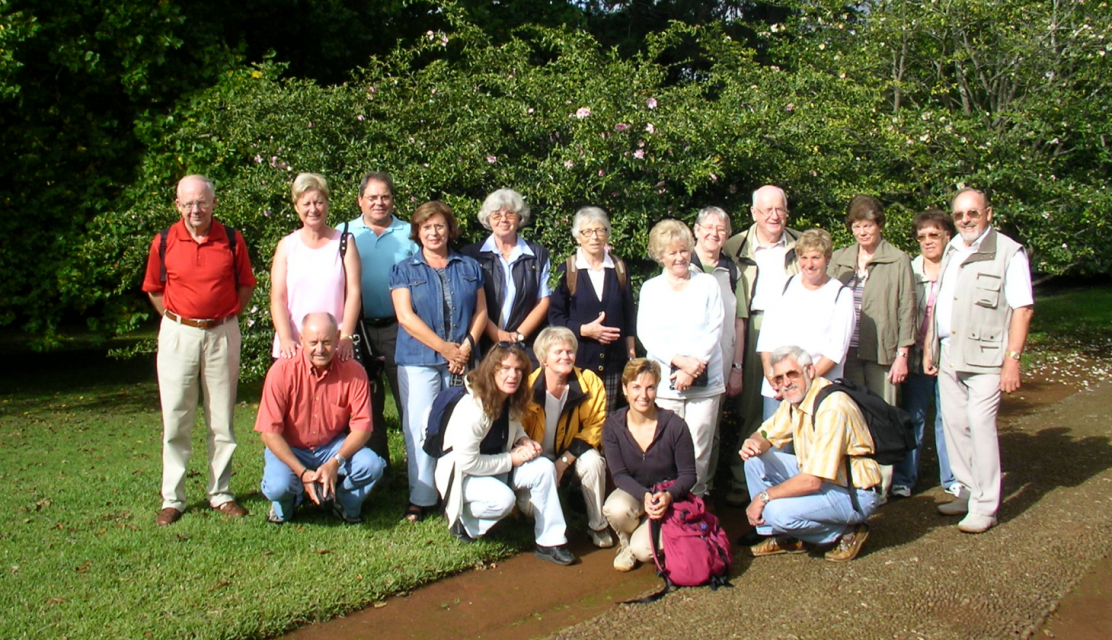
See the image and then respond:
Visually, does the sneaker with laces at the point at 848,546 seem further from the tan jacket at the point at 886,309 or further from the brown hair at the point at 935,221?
the brown hair at the point at 935,221

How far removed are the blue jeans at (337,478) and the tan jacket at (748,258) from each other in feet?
8.01

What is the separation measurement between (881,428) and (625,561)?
1.46 m

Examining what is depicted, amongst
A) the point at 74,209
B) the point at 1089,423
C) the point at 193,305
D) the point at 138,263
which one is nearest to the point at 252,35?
the point at 74,209

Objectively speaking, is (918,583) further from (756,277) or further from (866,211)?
(866,211)

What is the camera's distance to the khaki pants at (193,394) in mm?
5234

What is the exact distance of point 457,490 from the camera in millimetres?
4863

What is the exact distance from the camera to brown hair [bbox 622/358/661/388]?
493 centimetres

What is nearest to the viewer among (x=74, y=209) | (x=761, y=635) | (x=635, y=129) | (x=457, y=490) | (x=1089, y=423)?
(x=761, y=635)

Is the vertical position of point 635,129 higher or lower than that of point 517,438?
higher

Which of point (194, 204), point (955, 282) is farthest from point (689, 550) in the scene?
point (194, 204)

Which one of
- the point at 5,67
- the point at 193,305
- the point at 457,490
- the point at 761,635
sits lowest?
the point at 761,635

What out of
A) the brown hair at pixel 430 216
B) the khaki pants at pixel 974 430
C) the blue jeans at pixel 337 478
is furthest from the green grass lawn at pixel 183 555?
the khaki pants at pixel 974 430

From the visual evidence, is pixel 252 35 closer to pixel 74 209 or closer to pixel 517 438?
pixel 74 209

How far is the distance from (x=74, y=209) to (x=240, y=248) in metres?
6.30
